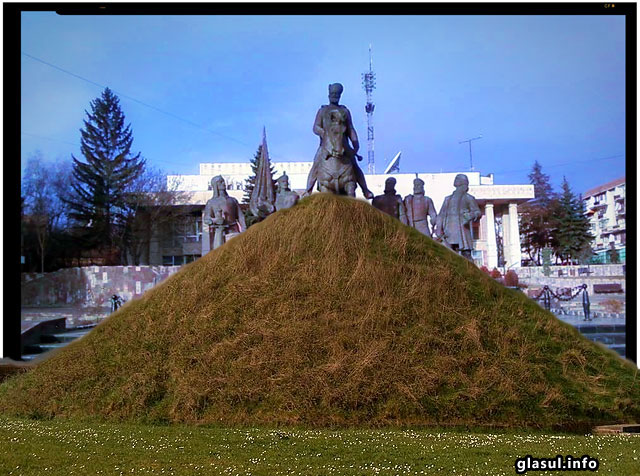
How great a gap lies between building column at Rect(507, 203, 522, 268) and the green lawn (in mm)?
30074

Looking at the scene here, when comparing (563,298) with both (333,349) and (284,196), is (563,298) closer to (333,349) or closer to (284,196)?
(284,196)

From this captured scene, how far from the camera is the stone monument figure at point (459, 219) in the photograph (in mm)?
13336

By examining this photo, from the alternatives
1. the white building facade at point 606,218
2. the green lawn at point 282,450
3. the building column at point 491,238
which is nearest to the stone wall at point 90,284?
the green lawn at point 282,450

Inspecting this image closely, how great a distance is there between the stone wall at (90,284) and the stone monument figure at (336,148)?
46.5 feet

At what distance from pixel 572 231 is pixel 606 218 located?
4.08 m

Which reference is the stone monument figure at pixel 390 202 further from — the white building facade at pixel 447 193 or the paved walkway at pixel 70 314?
the white building facade at pixel 447 193

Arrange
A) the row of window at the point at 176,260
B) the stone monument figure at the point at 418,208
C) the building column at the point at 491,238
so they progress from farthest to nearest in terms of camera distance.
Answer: the building column at the point at 491,238, the row of window at the point at 176,260, the stone monument figure at the point at 418,208

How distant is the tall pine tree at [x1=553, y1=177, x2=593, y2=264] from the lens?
35094 mm

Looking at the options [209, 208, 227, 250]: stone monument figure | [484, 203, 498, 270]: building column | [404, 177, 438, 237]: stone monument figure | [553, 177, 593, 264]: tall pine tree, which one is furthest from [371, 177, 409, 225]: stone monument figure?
[553, 177, 593, 264]: tall pine tree

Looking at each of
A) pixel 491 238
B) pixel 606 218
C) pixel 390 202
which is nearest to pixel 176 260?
pixel 491 238

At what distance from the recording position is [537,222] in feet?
128

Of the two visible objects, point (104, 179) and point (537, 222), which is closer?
point (104, 179)

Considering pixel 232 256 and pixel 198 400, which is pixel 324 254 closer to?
pixel 232 256

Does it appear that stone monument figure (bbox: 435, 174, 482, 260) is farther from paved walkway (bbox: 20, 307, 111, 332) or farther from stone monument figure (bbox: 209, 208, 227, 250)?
paved walkway (bbox: 20, 307, 111, 332)
